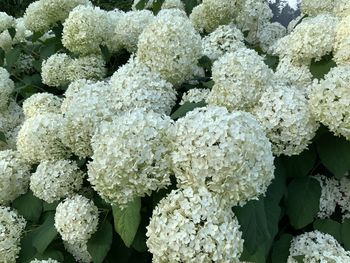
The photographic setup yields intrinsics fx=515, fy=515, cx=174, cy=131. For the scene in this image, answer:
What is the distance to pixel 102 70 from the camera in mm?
3184

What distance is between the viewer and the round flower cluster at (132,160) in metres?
1.73

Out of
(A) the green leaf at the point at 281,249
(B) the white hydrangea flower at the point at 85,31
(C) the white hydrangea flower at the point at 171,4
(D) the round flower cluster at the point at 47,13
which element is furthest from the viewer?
(C) the white hydrangea flower at the point at 171,4

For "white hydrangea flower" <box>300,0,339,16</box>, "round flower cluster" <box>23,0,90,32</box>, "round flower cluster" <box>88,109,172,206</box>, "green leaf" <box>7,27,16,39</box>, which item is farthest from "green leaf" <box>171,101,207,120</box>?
"green leaf" <box>7,27,16,39</box>

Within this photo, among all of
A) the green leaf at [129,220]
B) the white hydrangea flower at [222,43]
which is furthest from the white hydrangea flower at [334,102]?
the white hydrangea flower at [222,43]

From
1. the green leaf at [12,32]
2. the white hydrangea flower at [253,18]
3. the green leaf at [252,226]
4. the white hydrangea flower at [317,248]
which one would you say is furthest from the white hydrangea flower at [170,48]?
the green leaf at [12,32]

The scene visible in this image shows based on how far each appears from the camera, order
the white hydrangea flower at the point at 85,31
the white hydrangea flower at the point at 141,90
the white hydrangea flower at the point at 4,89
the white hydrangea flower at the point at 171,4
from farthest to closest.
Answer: the white hydrangea flower at the point at 171,4 → the white hydrangea flower at the point at 4,89 → the white hydrangea flower at the point at 85,31 → the white hydrangea flower at the point at 141,90

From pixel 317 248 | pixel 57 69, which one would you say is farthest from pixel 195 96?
pixel 57 69

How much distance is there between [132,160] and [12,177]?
49.5 inches

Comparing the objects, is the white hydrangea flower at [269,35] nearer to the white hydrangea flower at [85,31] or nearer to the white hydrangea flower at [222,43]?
the white hydrangea flower at [222,43]

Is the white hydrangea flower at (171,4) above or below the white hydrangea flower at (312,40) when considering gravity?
below

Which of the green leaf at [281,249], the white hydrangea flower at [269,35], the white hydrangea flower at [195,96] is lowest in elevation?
the green leaf at [281,249]

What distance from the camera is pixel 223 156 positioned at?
1602mm

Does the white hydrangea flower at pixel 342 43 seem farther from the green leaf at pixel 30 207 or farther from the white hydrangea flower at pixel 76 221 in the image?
the green leaf at pixel 30 207

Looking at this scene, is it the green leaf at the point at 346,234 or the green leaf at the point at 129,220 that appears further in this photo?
the green leaf at the point at 346,234
